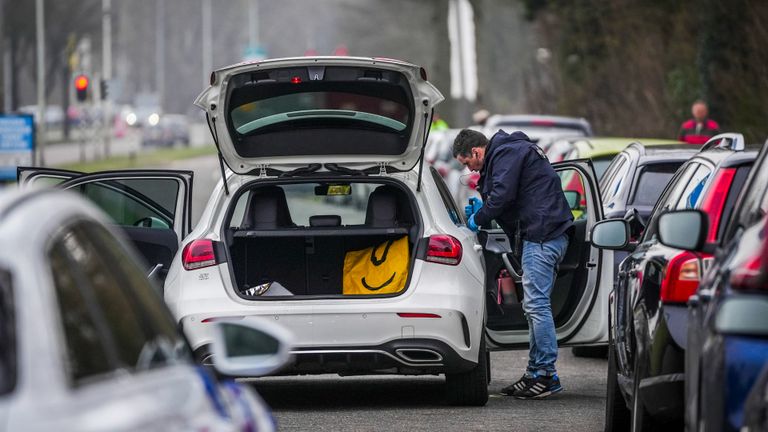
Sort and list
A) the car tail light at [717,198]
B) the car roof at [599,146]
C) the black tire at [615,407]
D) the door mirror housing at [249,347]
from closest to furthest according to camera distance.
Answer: the door mirror housing at [249,347] < the car tail light at [717,198] < the black tire at [615,407] < the car roof at [599,146]

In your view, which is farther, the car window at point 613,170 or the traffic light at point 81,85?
the traffic light at point 81,85

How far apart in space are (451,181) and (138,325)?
2422cm

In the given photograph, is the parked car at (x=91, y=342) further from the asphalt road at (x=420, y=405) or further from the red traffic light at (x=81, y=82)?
the red traffic light at (x=81, y=82)

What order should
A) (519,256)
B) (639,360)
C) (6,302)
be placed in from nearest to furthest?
(6,302)
(639,360)
(519,256)

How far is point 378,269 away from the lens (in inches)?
408

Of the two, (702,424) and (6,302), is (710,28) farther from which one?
(6,302)

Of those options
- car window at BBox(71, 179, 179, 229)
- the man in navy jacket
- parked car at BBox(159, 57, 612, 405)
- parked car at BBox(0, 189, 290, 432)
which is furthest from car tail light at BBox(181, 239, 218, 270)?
parked car at BBox(0, 189, 290, 432)

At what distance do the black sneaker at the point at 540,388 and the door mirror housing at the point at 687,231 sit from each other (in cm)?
424

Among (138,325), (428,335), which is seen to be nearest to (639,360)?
(428,335)

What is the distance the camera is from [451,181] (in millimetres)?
28453

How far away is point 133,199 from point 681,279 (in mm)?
5020

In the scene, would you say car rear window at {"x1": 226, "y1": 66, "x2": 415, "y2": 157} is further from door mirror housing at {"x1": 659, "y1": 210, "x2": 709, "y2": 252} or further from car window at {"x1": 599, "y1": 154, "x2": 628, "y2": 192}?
door mirror housing at {"x1": 659, "y1": 210, "x2": 709, "y2": 252}

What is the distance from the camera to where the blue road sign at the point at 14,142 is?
26031 mm

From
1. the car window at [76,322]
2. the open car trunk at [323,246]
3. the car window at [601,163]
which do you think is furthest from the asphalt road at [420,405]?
the car window at [76,322]
